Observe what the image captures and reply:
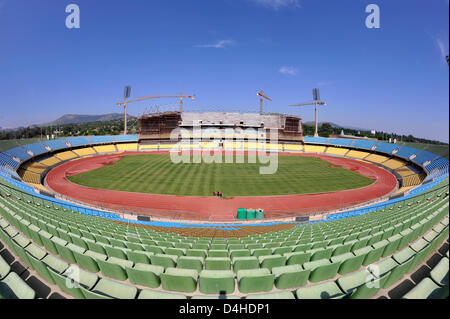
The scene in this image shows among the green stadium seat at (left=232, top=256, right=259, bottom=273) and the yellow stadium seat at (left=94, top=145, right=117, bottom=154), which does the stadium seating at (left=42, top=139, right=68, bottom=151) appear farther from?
the green stadium seat at (left=232, top=256, right=259, bottom=273)

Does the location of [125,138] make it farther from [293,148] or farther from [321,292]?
[321,292]

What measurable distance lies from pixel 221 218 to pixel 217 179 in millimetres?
14935

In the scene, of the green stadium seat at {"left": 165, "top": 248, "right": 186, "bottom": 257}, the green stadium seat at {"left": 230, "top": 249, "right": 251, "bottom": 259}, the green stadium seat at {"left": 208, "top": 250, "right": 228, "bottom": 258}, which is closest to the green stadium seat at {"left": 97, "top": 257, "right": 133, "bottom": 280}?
the green stadium seat at {"left": 165, "top": 248, "right": 186, "bottom": 257}

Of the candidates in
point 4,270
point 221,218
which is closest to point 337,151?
point 221,218

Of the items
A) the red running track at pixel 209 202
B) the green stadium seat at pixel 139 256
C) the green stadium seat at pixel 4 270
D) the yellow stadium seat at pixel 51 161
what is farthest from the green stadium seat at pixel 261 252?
the yellow stadium seat at pixel 51 161

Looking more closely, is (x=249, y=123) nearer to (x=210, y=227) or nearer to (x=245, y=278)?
(x=210, y=227)

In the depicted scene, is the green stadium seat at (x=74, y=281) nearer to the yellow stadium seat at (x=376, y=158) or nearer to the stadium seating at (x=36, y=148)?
the stadium seating at (x=36, y=148)

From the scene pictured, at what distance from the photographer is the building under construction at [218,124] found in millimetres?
79562

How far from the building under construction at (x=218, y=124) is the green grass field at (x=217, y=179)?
35.1 metres

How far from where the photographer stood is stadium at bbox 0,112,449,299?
4.98m

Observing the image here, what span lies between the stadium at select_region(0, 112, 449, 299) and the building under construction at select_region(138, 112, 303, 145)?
21.9 inches

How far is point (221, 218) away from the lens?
814 inches

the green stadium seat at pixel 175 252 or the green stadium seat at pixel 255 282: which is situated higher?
the green stadium seat at pixel 255 282
